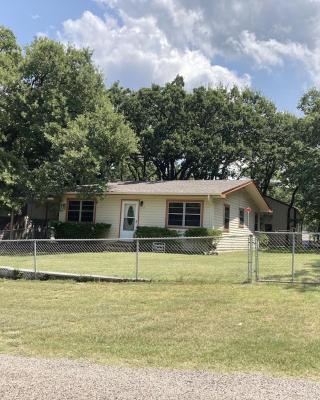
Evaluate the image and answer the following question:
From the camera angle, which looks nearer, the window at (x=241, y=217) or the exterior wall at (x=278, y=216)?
the window at (x=241, y=217)

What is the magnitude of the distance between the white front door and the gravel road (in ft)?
62.0

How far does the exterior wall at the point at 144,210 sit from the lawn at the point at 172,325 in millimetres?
12169

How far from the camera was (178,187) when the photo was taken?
81.2ft

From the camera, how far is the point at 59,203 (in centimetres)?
2611

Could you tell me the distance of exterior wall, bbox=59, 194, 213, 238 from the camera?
23.1 meters

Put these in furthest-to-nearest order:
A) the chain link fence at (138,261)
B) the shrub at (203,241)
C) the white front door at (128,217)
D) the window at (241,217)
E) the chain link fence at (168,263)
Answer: the window at (241,217), the white front door at (128,217), the shrub at (203,241), the chain link fence at (138,261), the chain link fence at (168,263)

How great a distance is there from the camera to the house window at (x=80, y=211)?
84.2 ft

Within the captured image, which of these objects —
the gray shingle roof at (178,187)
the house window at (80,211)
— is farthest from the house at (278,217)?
the house window at (80,211)

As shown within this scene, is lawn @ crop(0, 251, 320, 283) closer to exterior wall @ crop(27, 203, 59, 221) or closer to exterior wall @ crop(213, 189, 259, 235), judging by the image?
exterior wall @ crop(213, 189, 259, 235)

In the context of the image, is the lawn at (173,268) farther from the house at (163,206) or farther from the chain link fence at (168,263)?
the house at (163,206)

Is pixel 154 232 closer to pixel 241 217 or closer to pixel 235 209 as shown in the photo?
pixel 235 209

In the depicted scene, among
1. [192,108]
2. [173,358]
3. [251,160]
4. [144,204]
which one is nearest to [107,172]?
[144,204]

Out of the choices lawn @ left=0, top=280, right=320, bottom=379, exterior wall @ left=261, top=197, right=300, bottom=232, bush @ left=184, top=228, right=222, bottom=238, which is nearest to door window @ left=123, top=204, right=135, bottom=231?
bush @ left=184, top=228, right=222, bottom=238

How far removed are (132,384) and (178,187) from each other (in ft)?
65.5
